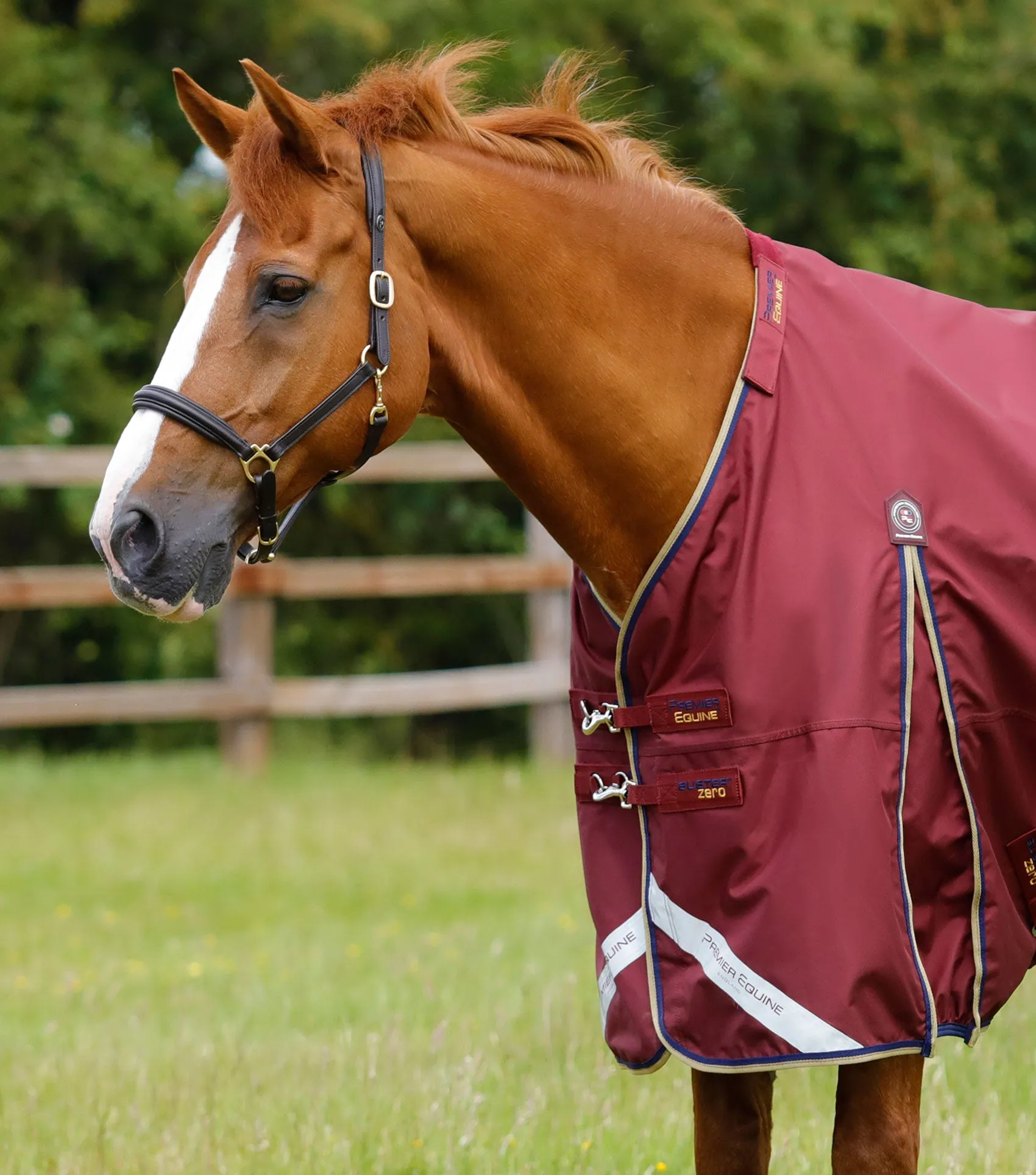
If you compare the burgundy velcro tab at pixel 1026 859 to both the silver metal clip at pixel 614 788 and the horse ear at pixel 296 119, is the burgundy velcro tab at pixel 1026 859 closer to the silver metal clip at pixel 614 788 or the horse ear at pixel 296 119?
the silver metal clip at pixel 614 788

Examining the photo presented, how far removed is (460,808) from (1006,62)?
657 centimetres

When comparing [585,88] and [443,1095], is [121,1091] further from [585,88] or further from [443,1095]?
[585,88]

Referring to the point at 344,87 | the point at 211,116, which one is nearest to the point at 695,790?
the point at 211,116

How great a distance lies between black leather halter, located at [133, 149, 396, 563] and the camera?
2.07 meters

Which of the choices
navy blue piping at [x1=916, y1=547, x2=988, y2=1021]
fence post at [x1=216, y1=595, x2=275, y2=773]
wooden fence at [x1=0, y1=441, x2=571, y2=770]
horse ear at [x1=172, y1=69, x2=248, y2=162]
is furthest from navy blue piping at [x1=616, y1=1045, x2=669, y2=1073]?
fence post at [x1=216, y1=595, x2=275, y2=773]

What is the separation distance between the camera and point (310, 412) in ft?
6.95

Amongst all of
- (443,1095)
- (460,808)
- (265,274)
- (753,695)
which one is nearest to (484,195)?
(265,274)

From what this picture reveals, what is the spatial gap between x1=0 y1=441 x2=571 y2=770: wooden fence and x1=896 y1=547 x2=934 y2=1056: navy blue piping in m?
5.24

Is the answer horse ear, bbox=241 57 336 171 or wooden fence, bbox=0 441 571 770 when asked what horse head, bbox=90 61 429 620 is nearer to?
horse ear, bbox=241 57 336 171

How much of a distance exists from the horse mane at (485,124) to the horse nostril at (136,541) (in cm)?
51

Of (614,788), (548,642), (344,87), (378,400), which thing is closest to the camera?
(378,400)

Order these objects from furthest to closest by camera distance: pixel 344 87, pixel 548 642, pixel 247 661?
pixel 344 87
pixel 548 642
pixel 247 661

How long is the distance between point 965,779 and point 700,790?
1.29 ft

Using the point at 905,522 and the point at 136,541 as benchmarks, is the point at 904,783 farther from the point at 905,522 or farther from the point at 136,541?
the point at 136,541
